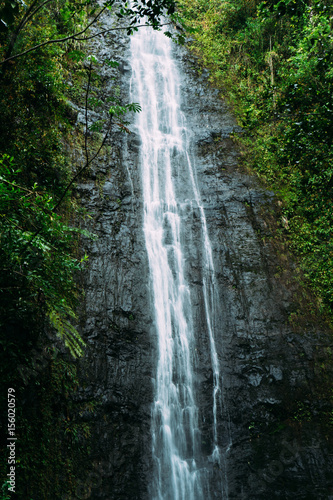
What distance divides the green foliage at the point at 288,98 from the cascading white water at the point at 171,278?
2.35m

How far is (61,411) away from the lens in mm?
6031

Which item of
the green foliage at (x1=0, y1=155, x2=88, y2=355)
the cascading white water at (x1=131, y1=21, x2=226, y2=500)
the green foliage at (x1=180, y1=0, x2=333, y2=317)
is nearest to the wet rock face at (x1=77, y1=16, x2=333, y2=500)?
the cascading white water at (x1=131, y1=21, x2=226, y2=500)

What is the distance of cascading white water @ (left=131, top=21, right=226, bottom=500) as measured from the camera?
676 centimetres

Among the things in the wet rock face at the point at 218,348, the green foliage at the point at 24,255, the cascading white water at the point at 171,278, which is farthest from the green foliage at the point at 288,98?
the green foliage at the point at 24,255

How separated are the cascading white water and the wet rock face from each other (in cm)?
20

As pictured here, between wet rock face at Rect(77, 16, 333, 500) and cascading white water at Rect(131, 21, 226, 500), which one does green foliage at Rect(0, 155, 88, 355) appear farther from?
cascading white water at Rect(131, 21, 226, 500)

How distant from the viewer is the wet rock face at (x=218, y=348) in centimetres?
663

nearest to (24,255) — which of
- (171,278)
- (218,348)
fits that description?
(171,278)

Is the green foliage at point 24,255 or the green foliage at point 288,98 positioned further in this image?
the green foliage at point 288,98

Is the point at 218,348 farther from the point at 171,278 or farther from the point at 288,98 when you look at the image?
the point at 288,98

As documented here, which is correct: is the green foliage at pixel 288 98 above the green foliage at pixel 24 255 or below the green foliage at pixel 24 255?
above

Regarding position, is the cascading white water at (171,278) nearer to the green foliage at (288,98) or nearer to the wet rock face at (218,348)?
the wet rock face at (218,348)

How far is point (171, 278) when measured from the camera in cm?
885

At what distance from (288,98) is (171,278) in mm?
5165
